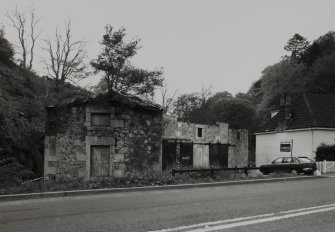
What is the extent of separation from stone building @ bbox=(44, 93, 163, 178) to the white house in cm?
1637

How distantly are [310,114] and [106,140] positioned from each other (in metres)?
20.0

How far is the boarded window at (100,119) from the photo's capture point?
2267cm

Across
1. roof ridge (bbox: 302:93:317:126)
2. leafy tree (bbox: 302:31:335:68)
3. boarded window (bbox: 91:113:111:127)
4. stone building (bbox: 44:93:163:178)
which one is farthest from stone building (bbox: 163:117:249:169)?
leafy tree (bbox: 302:31:335:68)

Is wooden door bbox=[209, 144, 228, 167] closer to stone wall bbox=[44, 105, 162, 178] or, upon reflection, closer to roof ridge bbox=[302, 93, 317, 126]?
roof ridge bbox=[302, 93, 317, 126]

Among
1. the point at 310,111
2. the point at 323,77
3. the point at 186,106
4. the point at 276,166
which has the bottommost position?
the point at 276,166

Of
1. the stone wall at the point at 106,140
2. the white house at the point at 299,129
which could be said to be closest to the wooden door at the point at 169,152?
the stone wall at the point at 106,140

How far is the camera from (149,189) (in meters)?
15.2

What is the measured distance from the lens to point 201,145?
37312mm

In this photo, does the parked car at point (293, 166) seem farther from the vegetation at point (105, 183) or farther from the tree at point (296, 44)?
the tree at point (296, 44)

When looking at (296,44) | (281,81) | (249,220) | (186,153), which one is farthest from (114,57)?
(296,44)

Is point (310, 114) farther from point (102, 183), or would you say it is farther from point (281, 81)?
point (281, 81)

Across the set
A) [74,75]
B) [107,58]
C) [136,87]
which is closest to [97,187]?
[107,58]

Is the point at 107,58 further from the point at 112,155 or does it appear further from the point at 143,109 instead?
the point at 112,155

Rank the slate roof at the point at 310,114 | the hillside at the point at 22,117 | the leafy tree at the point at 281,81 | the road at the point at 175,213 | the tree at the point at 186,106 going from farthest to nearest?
the tree at the point at 186,106
the leafy tree at the point at 281,81
the slate roof at the point at 310,114
the hillside at the point at 22,117
the road at the point at 175,213
